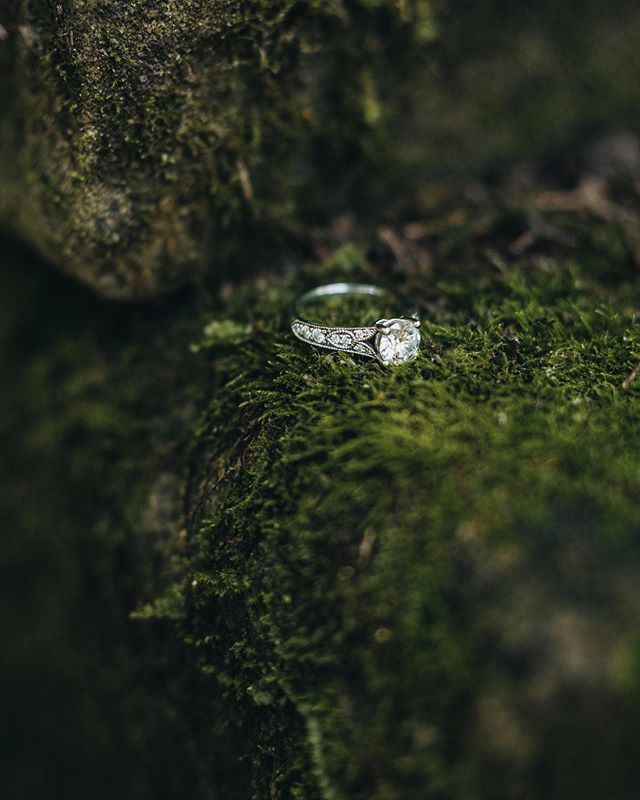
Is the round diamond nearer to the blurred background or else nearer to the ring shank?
the ring shank

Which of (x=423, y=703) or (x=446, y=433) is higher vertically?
(x=446, y=433)

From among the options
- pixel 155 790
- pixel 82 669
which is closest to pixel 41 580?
pixel 82 669

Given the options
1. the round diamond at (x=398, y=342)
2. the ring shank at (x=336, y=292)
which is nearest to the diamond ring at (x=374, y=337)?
the round diamond at (x=398, y=342)

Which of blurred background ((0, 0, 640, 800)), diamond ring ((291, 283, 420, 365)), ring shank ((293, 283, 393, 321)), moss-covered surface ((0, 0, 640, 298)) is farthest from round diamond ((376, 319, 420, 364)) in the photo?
moss-covered surface ((0, 0, 640, 298))

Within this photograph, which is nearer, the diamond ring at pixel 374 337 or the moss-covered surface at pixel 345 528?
the moss-covered surface at pixel 345 528

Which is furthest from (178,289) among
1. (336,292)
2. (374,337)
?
(374,337)

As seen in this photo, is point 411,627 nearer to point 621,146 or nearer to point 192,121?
point 192,121

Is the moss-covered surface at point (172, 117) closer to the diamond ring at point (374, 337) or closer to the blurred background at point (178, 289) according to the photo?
the blurred background at point (178, 289)
